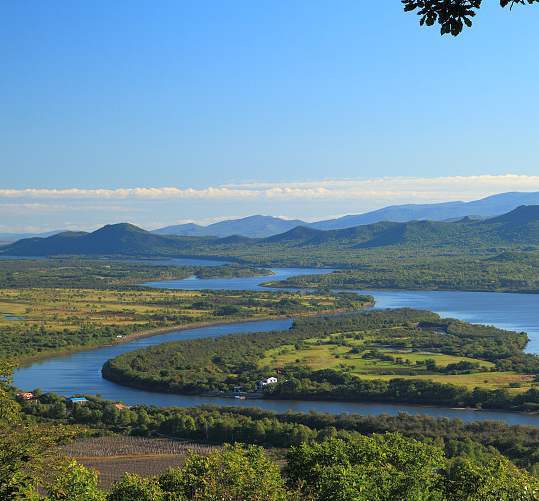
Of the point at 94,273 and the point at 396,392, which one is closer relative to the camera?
the point at 396,392

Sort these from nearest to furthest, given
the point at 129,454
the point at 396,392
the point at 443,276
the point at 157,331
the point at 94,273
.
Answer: the point at 129,454 < the point at 396,392 < the point at 157,331 < the point at 443,276 < the point at 94,273

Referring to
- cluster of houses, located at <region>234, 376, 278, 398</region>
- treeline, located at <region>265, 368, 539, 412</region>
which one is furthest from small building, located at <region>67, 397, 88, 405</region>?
treeline, located at <region>265, 368, 539, 412</region>

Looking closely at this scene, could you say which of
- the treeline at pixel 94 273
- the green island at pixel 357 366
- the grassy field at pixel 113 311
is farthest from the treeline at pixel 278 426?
the treeline at pixel 94 273

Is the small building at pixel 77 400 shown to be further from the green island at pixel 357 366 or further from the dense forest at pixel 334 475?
the dense forest at pixel 334 475

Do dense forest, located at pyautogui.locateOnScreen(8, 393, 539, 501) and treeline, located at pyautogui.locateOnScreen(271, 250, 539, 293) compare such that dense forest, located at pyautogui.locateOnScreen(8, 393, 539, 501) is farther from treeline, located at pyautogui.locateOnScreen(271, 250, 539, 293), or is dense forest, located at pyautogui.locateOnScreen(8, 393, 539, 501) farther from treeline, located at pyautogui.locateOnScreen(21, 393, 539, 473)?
treeline, located at pyautogui.locateOnScreen(271, 250, 539, 293)

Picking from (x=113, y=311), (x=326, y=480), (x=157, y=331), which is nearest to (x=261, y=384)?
(x=157, y=331)

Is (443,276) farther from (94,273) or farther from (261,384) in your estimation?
(261,384)
